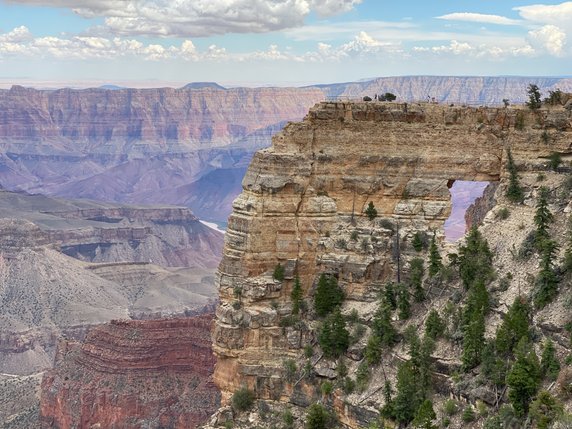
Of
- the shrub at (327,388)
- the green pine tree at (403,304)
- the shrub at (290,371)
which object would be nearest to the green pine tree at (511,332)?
the green pine tree at (403,304)

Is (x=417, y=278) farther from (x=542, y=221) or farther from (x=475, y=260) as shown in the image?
(x=542, y=221)

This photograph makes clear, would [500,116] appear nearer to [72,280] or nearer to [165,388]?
[165,388]

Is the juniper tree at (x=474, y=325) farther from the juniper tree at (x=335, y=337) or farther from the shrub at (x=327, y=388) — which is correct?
the shrub at (x=327, y=388)

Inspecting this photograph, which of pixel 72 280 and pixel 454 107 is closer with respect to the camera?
pixel 454 107

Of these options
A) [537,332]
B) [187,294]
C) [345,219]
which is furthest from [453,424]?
[187,294]

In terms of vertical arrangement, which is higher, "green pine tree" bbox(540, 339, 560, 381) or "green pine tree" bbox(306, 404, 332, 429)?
"green pine tree" bbox(540, 339, 560, 381)

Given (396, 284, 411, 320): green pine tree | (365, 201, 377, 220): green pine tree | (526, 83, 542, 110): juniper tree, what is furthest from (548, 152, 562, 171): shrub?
(396, 284, 411, 320): green pine tree

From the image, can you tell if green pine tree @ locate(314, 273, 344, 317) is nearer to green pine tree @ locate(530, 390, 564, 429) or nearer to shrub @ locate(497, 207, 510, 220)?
shrub @ locate(497, 207, 510, 220)
